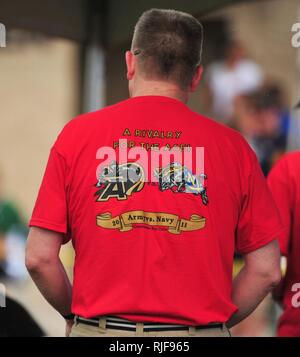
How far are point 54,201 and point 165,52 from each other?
0.54 meters

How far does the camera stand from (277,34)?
27.0 feet

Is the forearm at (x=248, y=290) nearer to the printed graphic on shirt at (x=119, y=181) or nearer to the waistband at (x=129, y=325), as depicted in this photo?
the waistband at (x=129, y=325)

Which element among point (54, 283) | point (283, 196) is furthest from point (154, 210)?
point (283, 196)

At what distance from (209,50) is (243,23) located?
1.72ft

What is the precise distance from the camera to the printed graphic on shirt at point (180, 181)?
2.21 m

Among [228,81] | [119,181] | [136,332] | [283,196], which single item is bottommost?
[136,332]

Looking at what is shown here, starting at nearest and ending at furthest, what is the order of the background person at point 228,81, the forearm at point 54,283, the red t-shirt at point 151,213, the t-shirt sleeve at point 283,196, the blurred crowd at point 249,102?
the red t-shirt at point 151,213
the forearm at point 54,283
the t-shirt sleeve at point 283,196
the blurred crowd at point 249,102
the background person at point 228,81

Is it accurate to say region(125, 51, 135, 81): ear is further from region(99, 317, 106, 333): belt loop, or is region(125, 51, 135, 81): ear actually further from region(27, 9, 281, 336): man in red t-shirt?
region(99, 317, 106, 333): belt loop

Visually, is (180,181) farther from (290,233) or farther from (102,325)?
(290,233)

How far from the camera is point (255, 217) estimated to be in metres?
2.34

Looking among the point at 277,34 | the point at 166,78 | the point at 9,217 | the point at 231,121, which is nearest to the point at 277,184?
the point at 166,78

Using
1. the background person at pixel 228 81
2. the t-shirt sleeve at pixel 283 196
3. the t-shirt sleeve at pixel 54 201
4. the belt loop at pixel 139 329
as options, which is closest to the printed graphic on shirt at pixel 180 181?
the t-shirt sleeve at pixel 54 201

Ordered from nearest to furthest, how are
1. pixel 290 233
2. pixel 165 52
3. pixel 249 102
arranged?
1. pixel 165 52
2. pixel 290 233
3. pixel 249 102

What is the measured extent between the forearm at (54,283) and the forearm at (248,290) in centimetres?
49
